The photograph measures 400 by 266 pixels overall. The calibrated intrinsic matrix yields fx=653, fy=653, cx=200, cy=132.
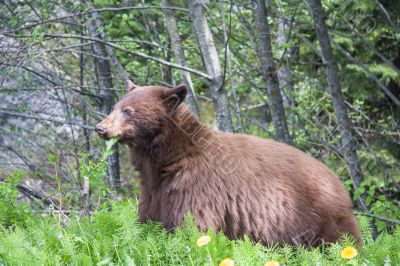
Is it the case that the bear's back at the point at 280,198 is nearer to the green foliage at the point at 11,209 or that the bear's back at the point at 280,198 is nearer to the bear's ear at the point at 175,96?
the bear's ear at the point at 175,96

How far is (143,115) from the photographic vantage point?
4.69 m

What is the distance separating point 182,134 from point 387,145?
569 centimetres

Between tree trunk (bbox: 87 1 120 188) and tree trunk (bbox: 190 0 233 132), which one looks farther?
tree trunk (bbox: 87 1 120 188)

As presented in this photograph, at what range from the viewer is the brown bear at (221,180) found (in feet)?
14.9

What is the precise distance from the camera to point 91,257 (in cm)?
374

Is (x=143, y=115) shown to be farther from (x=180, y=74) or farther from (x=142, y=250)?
(x=180, y=74)

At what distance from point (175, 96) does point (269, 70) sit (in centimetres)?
225

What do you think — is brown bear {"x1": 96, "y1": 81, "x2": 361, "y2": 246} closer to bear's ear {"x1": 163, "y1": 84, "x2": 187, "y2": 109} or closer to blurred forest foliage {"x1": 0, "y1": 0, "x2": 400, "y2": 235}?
bear's ear {"x1": 163, "y1": 84, "x2": 187, "y2": 109}

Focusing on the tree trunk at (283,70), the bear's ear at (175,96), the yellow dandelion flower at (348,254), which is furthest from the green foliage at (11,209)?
the tree trunk at (283,70)

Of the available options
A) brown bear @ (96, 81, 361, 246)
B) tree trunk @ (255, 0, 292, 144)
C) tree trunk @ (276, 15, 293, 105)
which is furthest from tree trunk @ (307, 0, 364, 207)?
brown bear @ (96, 81, 361, 246)

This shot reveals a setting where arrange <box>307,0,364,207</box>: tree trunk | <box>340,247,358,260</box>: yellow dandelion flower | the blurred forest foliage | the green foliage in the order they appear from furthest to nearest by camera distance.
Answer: <box>307,0,364,207</box>: tree trunk < the blurred forest foliage < the green foliage < <box>340,247,358,260</box>: yellow dandelion flower

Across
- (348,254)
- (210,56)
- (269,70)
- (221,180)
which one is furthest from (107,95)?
(348,254)

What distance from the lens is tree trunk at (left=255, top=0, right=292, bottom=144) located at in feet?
22.0

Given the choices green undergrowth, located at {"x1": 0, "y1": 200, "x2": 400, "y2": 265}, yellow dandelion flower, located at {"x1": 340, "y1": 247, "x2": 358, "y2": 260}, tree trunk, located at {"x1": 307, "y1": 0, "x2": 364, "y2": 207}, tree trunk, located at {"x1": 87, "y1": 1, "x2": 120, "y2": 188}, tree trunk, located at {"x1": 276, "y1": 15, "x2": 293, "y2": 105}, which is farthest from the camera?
tree trunk, located at {"x1": 276, "y1": 15, "x2": 293, "y2": 105}
